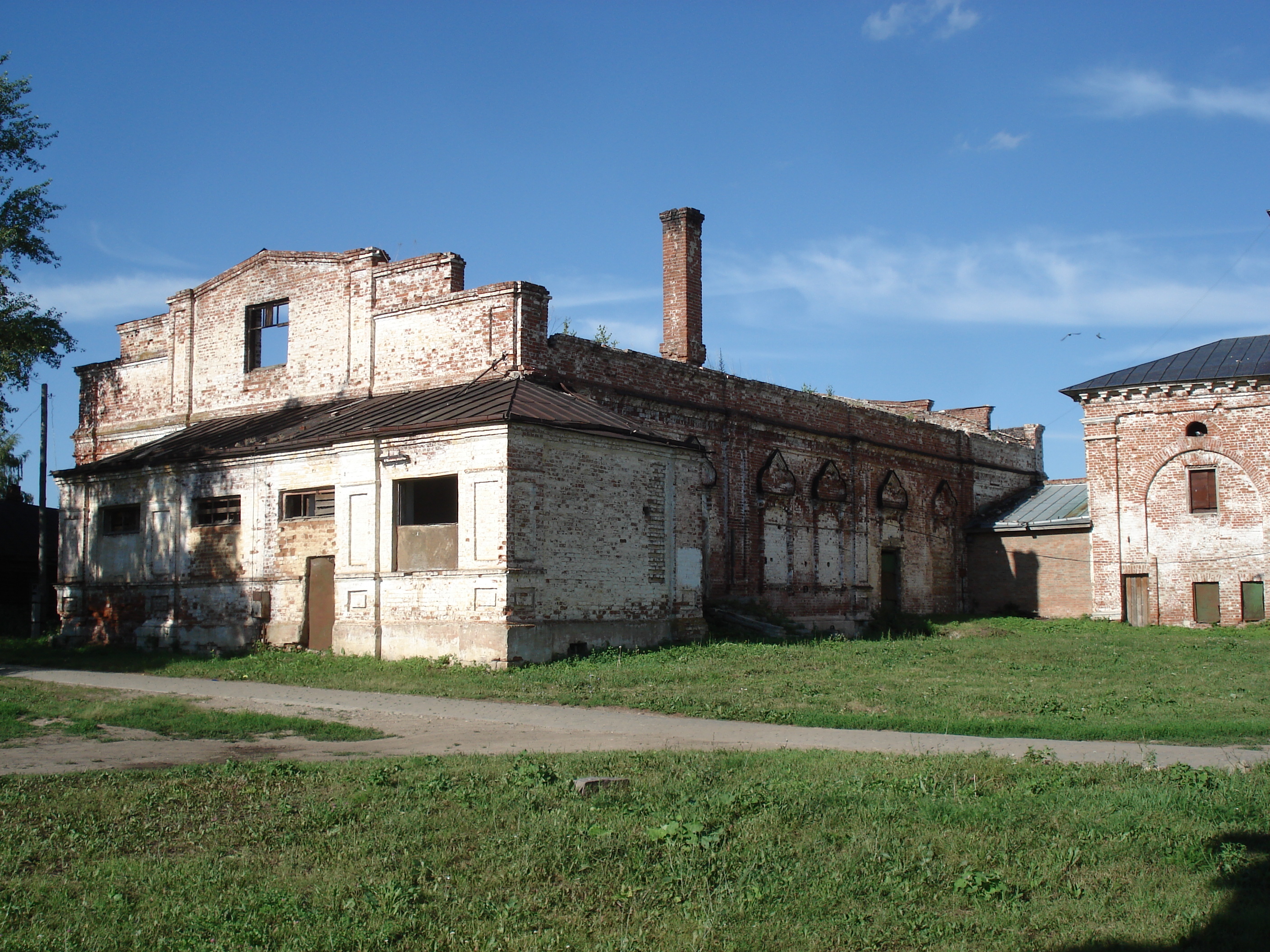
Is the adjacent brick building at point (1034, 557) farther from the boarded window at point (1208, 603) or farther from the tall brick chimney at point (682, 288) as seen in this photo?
the tall brick chimney at point (682, 288)

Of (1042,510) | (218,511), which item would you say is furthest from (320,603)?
(1042,510)

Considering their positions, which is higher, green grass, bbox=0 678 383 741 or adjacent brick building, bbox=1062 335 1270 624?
adjacent brick building, bbox=1062 335 1270 624

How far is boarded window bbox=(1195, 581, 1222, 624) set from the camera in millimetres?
30859

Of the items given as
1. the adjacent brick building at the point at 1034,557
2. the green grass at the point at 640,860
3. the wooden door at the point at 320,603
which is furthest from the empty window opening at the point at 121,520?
the adjacent brick building at the point at 1034,557

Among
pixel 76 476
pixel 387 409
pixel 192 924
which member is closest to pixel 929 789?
pixel 192 924

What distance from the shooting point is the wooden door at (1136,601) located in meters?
31.9

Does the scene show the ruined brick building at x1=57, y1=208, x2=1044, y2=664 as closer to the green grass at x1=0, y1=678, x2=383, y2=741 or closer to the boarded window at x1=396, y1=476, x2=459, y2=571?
the boarded window at x1=396, y1=476, x2=459, y2=571

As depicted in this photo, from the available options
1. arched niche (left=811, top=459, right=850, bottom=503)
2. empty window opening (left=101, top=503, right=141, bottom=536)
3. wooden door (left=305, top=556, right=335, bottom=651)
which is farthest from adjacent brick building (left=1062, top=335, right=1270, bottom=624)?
empty window opening (left=101, top=503, right=141, bottom=536)

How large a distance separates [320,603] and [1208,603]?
23.8 meters

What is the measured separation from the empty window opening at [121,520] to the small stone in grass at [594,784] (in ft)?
A: 61.7

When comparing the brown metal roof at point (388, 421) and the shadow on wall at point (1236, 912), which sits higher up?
the brown metal roof at point (388, 421)

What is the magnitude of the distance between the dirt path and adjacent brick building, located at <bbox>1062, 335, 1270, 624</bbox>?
23384mm

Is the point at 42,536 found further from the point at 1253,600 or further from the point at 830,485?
the point at 1253,600

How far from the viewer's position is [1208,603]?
31062mm
